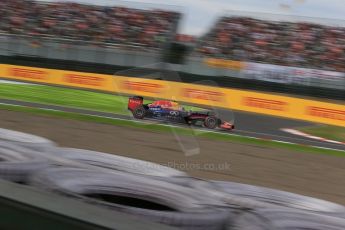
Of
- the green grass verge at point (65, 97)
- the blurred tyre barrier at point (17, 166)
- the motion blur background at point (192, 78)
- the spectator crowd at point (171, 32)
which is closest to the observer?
the blurred tyre barrier at point (17, 166)

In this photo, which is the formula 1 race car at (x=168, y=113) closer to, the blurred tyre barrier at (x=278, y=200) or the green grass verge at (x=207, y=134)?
the green grass verge at (x=207, y=134)

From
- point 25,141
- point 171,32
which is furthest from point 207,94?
point 171,32

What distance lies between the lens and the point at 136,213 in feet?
6.40

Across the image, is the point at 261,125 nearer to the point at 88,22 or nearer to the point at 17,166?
the point at 17,166

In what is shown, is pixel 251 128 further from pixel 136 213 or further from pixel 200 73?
pixel 136 213

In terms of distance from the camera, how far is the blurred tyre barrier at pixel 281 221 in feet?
6.08

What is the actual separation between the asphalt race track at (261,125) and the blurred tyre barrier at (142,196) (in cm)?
835

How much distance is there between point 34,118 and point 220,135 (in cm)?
395

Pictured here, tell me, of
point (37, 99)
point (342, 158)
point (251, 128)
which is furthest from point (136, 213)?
point (37, 99)

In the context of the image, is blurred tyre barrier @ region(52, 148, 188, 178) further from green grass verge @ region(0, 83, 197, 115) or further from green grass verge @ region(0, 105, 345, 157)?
green grass verge @ region(0, 83, 197, 115)

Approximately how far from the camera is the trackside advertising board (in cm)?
1226

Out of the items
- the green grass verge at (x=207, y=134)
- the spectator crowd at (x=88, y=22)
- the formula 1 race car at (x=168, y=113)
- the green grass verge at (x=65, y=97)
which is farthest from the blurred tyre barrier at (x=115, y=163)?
the spectator crowd at (x=88, y=22)

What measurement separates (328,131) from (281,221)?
10.9 metres

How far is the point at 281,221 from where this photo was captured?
1.93 m
